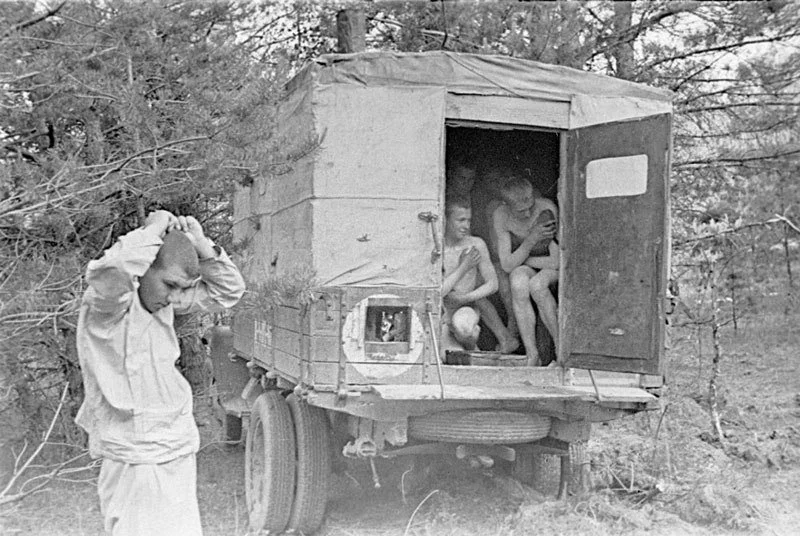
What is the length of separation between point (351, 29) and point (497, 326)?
11.4 feet

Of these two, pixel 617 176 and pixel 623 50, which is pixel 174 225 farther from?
pixel 623 50

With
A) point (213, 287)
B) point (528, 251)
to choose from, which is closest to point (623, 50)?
point (528, 251)

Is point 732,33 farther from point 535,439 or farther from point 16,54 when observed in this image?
point 16,54

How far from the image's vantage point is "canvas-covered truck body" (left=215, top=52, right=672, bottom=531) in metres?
5.09

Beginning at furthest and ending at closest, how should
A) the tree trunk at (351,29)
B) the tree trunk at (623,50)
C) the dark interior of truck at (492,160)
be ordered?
the tree trunk at (623,50), the tree trunk at (351,29), the dark interior of truck at (492,160)

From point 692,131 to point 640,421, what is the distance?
3096 millimetres

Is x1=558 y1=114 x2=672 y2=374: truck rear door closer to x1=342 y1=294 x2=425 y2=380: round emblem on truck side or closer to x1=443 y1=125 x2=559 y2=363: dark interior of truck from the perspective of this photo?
x1=342 y1=294 x2=425 y2=380: round emblem on truck side

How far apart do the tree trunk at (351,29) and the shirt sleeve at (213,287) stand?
532 centimetres

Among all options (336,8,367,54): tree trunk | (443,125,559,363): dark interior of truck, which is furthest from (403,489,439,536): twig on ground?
(336,8,367,54): tree trunk

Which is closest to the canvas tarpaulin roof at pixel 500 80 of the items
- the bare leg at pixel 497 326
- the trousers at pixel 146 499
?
the bare leg at pixel 497 326

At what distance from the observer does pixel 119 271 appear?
2.79 m

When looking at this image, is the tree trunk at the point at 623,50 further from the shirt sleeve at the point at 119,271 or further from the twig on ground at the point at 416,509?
the shirt sleeve at the point at 119,271

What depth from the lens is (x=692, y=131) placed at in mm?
9898

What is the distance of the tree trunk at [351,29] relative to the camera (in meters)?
8.32
